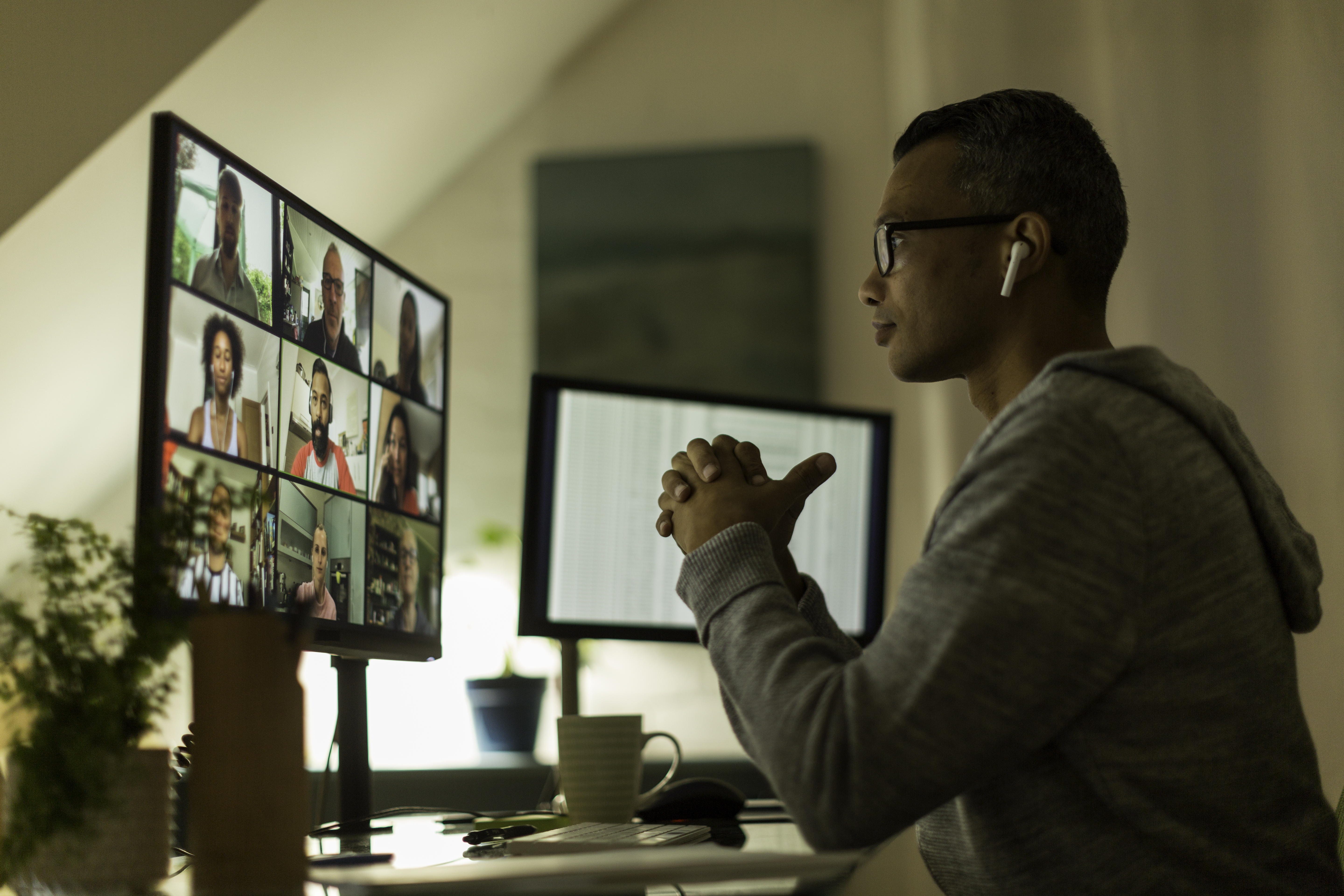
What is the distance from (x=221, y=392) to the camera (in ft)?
3.07

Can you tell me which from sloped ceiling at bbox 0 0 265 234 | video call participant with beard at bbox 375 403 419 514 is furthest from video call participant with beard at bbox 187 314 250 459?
sloped ceiling at bbox 0 0 265 234

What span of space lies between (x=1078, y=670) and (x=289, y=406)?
0.74 m

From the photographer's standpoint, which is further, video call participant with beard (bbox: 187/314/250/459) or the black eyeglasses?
the black eyeglasses

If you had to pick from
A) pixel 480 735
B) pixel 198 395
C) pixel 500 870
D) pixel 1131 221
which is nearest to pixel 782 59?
pixel 1131 221

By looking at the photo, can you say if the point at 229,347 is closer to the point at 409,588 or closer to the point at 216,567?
the point at 216,567

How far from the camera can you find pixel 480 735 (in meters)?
2.51

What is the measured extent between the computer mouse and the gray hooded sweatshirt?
45 centimetres

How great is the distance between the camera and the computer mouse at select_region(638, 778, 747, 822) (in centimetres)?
124

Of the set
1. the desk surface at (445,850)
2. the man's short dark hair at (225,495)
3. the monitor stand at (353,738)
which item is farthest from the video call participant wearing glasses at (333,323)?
the desk surface at (445,850)

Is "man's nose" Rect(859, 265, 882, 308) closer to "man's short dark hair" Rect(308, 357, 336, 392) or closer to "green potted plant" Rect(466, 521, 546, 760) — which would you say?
Result: "man's short dark hair" Rect(308, 357, 336, 392)

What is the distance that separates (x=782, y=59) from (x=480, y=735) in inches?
75.5

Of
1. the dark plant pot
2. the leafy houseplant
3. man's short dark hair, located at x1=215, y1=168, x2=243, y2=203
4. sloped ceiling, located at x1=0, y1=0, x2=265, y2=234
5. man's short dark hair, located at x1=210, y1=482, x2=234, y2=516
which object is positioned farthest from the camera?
the dark plant pot

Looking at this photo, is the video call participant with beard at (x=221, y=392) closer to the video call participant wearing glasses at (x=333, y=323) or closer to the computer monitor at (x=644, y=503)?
the video call participant wearing glasses at (x=333, y=323)

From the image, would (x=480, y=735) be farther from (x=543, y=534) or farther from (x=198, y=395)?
(x=198, y=395)
